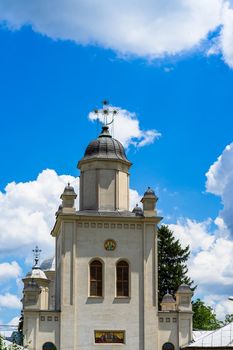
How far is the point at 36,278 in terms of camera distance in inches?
2537

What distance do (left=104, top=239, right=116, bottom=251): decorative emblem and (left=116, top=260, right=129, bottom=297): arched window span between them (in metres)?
0.90

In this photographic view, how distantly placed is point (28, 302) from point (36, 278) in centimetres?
2085

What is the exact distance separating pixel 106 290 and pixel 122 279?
1.11m

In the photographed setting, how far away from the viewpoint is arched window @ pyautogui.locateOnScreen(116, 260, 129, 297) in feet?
148

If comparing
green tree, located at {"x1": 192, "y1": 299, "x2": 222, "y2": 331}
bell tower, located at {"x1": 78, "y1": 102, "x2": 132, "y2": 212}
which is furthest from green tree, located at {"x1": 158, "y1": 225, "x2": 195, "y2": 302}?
bell tower, located at {"x1": 78, "y1": 102, "x2": 132, "y2": 212}

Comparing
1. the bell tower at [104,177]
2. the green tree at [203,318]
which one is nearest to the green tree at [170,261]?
the green tree at [203,318]

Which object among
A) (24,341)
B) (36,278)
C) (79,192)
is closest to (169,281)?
(36,278)

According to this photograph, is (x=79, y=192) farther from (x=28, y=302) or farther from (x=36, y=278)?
(x=36, y=278)

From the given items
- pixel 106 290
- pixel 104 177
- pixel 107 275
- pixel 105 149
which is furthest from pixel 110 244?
pixel 105 149

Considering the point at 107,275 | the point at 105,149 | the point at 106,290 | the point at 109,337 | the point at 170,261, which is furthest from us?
the point at 170,261

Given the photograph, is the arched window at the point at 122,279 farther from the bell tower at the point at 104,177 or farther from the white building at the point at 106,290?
the bell tower at the point at 104,177

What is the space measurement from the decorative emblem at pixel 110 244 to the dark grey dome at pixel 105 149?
4.99 metres

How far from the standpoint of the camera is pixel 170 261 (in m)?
73.6

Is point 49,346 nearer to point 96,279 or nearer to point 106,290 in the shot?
point 106,290
